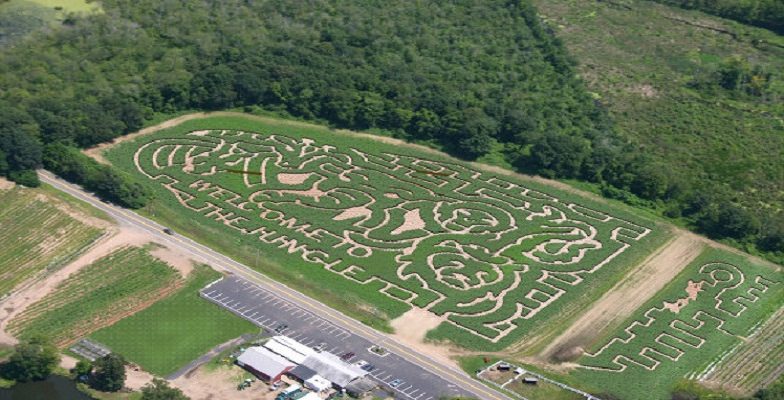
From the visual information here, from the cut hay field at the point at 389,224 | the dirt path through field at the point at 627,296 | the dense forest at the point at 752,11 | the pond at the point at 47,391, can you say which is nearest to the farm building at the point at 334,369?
the cut hay field at the point at 389,224

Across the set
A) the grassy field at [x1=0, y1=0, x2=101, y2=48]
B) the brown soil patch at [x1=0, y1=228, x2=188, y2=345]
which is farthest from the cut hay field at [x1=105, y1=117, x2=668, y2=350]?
the grassy field at [x1=0, y1=0, x2=101, y2=48]

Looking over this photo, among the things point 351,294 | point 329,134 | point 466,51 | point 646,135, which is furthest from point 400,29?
point 351,294

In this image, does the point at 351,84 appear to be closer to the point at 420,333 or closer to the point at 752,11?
the point at 420,333

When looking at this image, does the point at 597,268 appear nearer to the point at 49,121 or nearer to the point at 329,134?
the point at 329,134

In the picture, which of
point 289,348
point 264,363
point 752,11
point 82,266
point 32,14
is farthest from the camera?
point 752,11

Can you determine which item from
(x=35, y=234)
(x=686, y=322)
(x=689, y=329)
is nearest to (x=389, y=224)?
(x=686, y=322)

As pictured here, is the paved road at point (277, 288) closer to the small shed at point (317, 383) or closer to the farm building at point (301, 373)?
the farm building at point (301, 373)

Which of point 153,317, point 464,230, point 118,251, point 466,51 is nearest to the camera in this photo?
point 153,317
